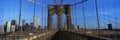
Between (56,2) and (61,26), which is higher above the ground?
(56,2)

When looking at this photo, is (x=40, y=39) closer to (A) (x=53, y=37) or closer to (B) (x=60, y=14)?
(A) (x=53, y=37)

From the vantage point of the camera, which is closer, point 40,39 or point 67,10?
point 40,39

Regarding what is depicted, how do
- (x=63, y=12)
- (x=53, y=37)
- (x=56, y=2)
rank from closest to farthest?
Answer: (x=53, y=37)
(x=63, y=12)
(x=56, y=2)

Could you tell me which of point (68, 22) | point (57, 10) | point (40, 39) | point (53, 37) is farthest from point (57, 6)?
point (40, 39)

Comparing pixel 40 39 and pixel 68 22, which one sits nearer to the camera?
pixel 40 39

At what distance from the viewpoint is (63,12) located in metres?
48.0

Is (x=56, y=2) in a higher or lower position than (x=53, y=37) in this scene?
higher

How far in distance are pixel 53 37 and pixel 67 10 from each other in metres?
19.4

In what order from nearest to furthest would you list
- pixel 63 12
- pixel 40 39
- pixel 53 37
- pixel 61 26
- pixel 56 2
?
1. pixel 40 39
2. pixel 53 37
3. pixel 61 26
4. pixel 63 12
5. pixel 56 2

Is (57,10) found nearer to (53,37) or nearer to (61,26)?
(61,26)

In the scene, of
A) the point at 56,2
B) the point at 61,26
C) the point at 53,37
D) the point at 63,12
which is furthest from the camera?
the point at 56,2

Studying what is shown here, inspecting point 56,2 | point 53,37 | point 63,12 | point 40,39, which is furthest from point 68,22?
point 40,39

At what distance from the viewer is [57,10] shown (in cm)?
4894

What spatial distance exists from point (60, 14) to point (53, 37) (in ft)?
56.6
